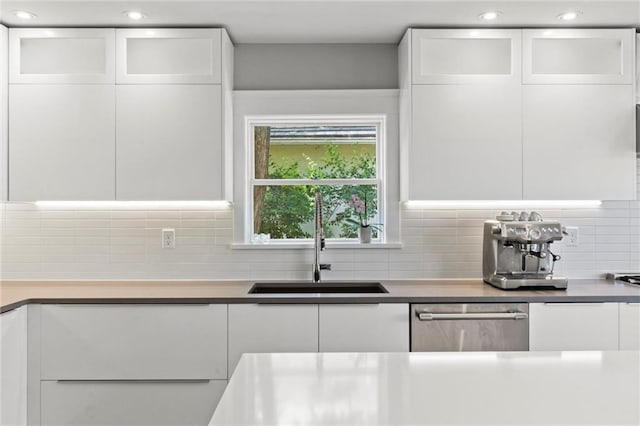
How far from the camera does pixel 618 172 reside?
274 centimetres

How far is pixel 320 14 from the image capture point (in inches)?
103

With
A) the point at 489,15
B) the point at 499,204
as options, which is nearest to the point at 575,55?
the point at 489,15

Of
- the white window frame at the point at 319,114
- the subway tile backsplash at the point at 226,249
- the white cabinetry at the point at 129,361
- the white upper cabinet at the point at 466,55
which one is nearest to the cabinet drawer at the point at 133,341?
the white cabinetry at the point at 129,361

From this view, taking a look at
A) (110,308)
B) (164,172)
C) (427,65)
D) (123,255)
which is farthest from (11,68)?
(427,65)

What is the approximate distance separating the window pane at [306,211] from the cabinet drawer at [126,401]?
1.07 meters

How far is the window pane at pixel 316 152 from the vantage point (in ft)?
10.4

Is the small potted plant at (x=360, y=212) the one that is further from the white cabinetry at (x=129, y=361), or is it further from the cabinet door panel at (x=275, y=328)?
the white cabinetry at (x=129, y=361)

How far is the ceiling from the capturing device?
249 cm

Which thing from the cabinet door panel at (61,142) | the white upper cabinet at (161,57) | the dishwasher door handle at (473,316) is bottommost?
the dishwasher door handle at (473,316)

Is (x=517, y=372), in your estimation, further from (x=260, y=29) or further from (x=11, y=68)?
(x=11, y=68)

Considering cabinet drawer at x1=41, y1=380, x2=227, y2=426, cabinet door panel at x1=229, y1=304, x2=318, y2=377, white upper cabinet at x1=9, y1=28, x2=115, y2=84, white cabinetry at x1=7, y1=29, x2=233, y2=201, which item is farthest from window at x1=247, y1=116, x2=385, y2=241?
cabinet drawer at x1=41, y1=380, x2=227, y2=426

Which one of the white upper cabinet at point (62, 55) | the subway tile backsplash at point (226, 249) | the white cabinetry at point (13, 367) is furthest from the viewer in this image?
the subway tile backsplash at point (226, 249)

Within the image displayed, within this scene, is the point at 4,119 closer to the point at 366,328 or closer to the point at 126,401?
the point at 126,401

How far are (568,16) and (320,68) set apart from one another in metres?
1.38
